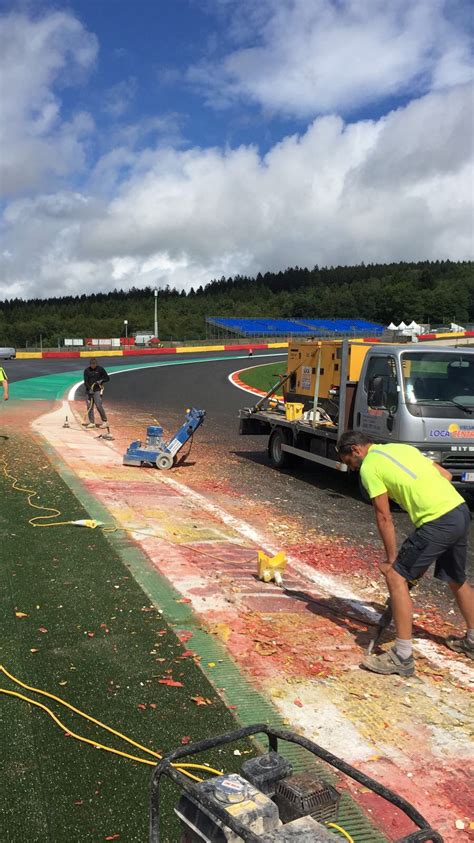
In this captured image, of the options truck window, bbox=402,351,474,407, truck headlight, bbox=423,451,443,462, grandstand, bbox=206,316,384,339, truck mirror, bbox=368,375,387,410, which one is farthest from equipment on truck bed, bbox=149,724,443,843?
grandstand, bbox=206,316,384,339

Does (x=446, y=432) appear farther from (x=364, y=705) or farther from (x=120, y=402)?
(x=120, y=402)

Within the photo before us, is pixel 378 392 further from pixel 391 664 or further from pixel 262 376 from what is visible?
pixel 262 376

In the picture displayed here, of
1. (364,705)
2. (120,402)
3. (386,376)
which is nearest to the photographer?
(364,705)

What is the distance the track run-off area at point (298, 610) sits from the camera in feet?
11.6

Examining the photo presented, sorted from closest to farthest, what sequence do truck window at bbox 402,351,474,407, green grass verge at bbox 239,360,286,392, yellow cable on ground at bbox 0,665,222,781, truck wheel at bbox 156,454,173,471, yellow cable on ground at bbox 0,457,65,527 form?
yellow cable on ground at bbox 0,665,222,781, yellow cable on ground at bbox 0,457,65,527, truck window at bbox 402,351,474,407, truck wheel at bbox 156,454,173,471, green grass verge at bbox 239,360,286,392

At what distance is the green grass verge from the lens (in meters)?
31.5

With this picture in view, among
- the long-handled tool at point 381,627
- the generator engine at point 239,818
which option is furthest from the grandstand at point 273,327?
the generator engine at point 239,818

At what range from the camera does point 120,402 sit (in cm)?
2409

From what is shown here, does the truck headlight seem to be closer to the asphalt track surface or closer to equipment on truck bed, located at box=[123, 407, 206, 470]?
the asphalt track surface

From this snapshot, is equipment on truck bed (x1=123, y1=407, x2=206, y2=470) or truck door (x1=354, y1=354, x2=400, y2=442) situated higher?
truck door (x1=354, y1=354, x2=400, y2=442)

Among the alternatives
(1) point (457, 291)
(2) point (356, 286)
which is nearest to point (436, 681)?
(1) point (457, 291)

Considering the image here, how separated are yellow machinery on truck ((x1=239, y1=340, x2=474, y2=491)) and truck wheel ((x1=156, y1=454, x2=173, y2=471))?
207 centimetres

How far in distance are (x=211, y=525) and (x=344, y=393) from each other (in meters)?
3.58

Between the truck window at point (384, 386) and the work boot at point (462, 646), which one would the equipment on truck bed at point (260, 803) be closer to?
the work boot at point (462, 646)
